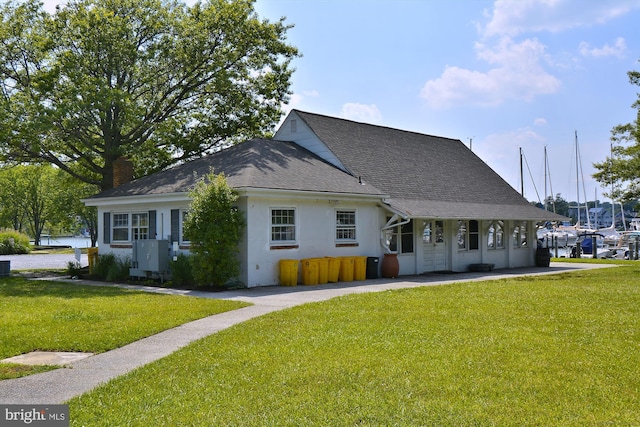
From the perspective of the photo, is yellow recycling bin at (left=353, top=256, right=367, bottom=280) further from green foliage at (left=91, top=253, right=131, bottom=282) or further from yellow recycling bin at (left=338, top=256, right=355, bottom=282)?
green foliage at (left=91, top=253, right=131, bottom=282)

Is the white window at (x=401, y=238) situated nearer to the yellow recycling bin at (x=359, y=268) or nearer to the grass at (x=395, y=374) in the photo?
the yellow recycling bin at (x=359, y=268)

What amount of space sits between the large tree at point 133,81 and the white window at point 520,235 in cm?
1323

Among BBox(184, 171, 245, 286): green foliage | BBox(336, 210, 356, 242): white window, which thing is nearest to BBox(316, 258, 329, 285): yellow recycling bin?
BBox(336, 210, 356, 242): white window

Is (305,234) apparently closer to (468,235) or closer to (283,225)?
(283,225)

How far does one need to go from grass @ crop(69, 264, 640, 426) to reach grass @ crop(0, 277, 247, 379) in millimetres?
1570

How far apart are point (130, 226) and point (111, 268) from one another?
6.13ft

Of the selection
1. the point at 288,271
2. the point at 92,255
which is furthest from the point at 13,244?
the point at 288,271

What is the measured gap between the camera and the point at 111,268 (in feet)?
68.1

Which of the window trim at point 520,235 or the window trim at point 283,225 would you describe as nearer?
the window trim at point 283,225

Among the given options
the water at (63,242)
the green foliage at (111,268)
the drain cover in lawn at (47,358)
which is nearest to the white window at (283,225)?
the green foliage at (111,268)

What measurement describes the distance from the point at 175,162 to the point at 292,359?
75.6 ft

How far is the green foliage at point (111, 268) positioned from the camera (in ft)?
67.8

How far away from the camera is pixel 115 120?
2544cm

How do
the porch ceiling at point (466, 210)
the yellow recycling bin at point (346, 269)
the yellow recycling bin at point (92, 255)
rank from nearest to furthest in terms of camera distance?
1. the yellow recycling bin at point (346, 269)
2. the porch ceiling at point (466, 210)
3. the yellow recycling bin at point (92, 255)
